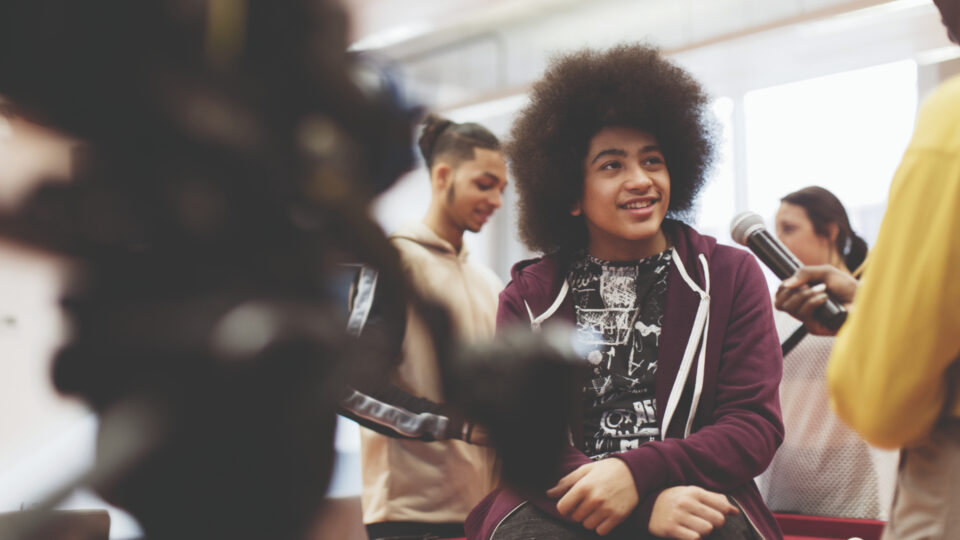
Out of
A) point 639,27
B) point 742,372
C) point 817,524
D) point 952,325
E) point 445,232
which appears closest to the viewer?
point 952,325

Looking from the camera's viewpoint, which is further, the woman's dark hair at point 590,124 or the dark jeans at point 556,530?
the woman's dark hair at point 590,124

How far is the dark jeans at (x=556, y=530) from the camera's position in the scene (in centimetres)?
96

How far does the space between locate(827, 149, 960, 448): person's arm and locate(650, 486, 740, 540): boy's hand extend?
1.04 ft

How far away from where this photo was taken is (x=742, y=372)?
1054mm

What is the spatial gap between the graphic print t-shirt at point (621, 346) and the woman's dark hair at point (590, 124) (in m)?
0.16

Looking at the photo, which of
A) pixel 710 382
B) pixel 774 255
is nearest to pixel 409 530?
pixel 710 382

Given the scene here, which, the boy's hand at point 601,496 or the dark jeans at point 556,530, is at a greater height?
the boy's hand at point 601,496

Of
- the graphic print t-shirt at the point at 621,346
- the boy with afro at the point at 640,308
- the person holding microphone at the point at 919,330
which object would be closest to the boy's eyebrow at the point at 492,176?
the boy with afro at the point at 640,308

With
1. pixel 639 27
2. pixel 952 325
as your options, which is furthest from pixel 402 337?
pixel 639 27

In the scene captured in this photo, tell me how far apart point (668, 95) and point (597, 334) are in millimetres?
435

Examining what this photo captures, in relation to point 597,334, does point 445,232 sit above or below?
above

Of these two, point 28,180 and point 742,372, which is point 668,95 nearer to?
point 742,372

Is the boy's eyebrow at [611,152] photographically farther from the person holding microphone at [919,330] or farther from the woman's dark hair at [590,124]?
the person holding microphone at [919,330]

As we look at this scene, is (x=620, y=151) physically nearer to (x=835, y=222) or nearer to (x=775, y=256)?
(x=775, y=256)
